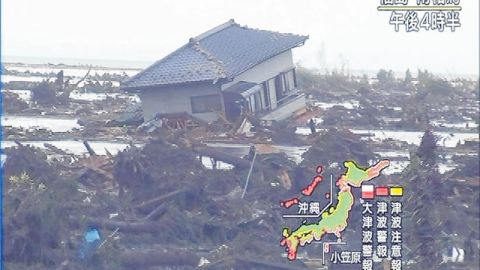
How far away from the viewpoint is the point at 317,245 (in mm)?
6207

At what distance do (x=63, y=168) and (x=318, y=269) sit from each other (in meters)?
1.95

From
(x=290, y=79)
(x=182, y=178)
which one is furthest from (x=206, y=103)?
(x=290, y=79)

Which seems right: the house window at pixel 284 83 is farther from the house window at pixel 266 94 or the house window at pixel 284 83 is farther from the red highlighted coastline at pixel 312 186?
the red highlighted coastline at pixel 312 186

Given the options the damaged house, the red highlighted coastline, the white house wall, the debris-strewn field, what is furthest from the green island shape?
the white house wall

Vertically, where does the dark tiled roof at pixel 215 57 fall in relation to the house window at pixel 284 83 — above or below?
above

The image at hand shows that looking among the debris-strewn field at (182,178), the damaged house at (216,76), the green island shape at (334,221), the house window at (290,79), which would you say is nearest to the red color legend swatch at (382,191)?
the green island shape at (334,221)

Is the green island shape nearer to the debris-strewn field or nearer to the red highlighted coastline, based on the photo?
the debris-strewn field

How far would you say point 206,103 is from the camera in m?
7.10

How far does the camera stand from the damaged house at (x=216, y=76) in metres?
7.07

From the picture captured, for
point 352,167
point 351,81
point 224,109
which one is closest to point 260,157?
point 224,109

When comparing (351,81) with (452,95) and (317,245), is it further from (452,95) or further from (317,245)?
(317,245)

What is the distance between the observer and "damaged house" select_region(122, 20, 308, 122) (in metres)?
7.07

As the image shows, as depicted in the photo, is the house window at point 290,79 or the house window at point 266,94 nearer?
the house window at point 266,94

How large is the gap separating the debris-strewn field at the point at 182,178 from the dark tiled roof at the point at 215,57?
28 cm
